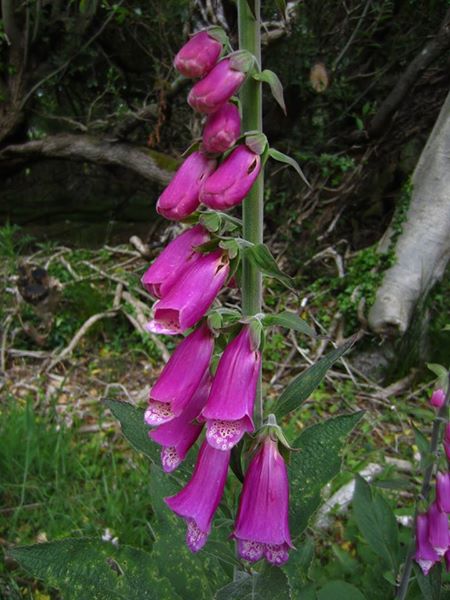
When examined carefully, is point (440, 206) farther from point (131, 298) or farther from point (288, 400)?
point (288, 400)

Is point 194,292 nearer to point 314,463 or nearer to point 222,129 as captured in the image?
point 222,129

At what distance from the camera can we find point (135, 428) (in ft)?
3.43

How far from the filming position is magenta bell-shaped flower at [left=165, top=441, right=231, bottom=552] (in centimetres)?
86

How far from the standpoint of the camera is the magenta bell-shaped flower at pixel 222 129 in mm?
789

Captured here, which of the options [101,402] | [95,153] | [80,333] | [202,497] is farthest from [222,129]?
[95,153]

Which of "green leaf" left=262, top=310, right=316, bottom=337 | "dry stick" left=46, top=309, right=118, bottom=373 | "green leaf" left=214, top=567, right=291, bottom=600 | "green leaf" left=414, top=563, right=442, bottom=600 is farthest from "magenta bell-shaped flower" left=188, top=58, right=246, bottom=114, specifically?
"dry stick" left=46, top=309, right=118, bottom=373

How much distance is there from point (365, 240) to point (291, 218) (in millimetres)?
577

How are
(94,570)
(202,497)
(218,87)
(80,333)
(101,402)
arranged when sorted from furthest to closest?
1. (80,333)
2. (101,402)
3. (94,570)
4. (202,497)
5. (218,87)

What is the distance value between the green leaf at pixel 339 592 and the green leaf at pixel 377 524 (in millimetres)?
149

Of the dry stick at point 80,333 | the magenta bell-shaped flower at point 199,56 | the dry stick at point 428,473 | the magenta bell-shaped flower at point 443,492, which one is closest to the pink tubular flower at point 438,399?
the dry stick at point 428,473

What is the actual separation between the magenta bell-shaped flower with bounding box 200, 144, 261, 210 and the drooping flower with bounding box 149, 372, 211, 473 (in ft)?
1.02

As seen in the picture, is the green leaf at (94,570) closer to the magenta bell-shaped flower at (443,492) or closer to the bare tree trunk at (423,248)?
the magenta bell-shaped flower at (443,492)

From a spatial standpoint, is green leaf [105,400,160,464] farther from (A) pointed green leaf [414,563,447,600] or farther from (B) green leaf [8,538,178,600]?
(A) pointed green leaf [414,563,447,600]

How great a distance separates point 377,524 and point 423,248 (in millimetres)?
1900
